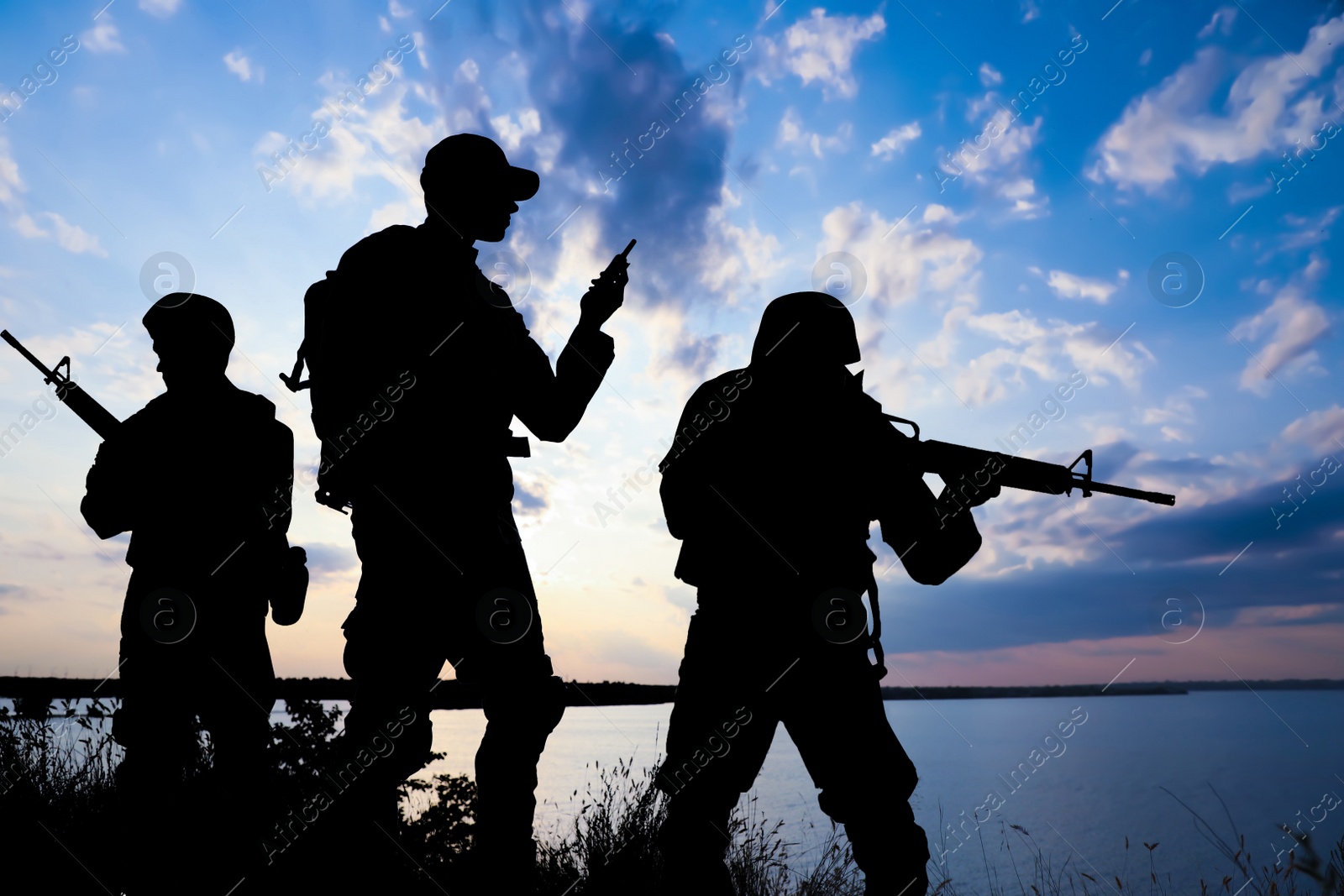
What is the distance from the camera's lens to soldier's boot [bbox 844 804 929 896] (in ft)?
8.70

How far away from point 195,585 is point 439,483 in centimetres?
175

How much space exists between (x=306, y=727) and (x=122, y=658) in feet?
9.12

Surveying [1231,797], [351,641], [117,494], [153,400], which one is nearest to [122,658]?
[117,494]

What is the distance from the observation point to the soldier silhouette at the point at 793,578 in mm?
2727

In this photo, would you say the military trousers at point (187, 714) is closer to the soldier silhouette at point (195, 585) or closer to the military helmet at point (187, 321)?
the soldier silhouette at point (195, 585)

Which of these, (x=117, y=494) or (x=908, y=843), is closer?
(x=908, y=843)

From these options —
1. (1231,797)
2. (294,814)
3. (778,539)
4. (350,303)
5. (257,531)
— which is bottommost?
(1231,797)

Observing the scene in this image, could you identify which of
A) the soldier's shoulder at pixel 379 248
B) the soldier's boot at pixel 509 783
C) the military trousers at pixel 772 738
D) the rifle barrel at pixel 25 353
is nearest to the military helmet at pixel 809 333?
the military trousers at pixel 772 738

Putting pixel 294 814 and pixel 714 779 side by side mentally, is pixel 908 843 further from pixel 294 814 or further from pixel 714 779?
pixel 294 814

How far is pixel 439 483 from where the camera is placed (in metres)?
2.87

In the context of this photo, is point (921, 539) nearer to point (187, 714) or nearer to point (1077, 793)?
point (187, 714)

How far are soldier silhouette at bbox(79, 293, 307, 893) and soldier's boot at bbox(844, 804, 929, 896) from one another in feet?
8.56

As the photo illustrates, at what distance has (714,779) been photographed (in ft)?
8.93

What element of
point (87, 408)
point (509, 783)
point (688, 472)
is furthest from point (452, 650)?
point (87, 408)
